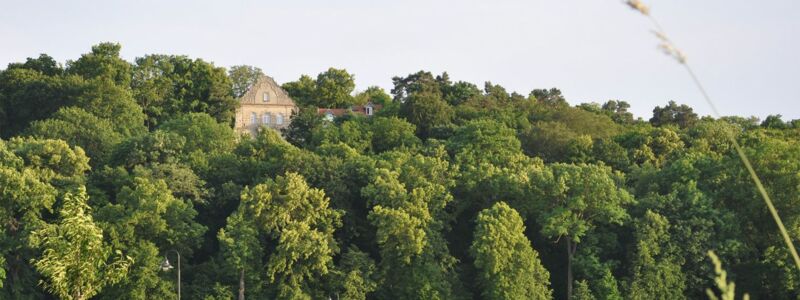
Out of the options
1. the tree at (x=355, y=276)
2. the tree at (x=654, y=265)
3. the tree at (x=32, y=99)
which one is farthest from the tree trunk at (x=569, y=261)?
the tree at (x=32, y=99)

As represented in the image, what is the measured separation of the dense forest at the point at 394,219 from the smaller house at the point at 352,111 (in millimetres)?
12564

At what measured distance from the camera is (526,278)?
153 ft

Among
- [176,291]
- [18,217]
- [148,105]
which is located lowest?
[176,291]

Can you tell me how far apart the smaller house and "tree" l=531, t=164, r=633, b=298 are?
971 inches

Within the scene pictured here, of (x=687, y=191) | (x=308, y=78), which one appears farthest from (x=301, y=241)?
(x=308, y=78)

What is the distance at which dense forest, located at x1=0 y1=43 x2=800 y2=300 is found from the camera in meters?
46.2

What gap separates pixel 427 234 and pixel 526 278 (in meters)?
4.79

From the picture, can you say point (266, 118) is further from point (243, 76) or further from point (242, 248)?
point (242, 248)

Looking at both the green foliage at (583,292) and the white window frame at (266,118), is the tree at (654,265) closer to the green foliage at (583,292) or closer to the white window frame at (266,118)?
the green foliage at (583,292)

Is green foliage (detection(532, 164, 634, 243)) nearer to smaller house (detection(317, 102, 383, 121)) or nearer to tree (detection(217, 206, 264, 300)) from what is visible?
tree (detection(217, 206, 264, 300))

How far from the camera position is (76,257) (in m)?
43.3

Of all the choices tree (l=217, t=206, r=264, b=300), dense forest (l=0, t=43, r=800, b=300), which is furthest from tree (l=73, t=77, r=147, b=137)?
tree (l=217, t=206, r=264, b=300)

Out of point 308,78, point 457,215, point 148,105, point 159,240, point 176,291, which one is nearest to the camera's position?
point 176,291

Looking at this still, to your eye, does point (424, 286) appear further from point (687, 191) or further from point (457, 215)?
point (687, 191)
